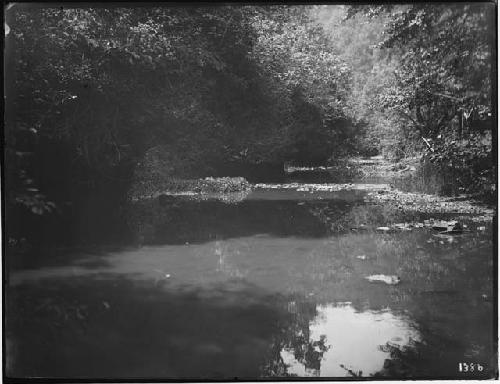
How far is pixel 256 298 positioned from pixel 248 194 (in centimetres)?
78

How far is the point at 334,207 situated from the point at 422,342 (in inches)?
45.5

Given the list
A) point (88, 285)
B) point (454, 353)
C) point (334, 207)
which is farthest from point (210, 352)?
point (454, 353)

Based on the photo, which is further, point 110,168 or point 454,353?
point 110,168

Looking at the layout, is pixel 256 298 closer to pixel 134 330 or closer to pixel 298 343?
pixel 298 343

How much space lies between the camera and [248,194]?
4355 mm

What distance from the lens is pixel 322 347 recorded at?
13.5ft

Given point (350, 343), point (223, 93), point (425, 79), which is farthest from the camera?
point (223, 93)

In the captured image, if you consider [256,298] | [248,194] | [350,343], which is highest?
[248,194]

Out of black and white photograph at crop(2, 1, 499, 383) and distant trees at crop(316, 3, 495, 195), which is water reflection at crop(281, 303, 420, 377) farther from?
distant trees at crop(316, 3, 495, 195)

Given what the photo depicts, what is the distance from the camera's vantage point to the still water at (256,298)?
4098 millimetres

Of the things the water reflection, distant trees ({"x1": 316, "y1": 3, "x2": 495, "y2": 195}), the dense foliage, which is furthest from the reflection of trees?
distant trees ({"x1": 316, "y1": 3, "x2": 495, "y2": 195})

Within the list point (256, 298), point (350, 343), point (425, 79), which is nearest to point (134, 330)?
point (256, 298)

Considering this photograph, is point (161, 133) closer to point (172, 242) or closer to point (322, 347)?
point (172, 242)

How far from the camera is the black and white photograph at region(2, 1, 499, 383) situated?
4129 millimetres
